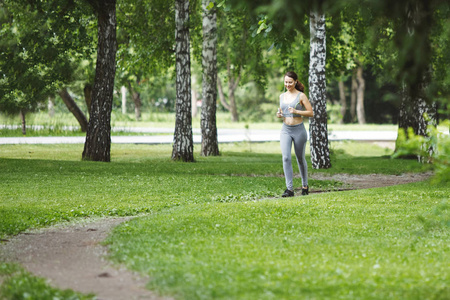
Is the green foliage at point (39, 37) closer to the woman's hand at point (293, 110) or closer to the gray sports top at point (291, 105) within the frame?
the gray sports top at point (291, 105)

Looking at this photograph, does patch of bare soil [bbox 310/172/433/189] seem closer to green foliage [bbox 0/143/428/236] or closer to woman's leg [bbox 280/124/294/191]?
green foliage [bbox 0/143/428/236]

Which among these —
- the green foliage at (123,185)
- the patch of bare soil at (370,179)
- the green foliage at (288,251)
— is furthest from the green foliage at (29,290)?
the patch of bare soil at (370,179)

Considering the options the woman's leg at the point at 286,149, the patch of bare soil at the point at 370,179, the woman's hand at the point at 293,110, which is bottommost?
the patch of bare soil at the point at 370,179

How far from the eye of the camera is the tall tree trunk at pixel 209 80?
71.1ft

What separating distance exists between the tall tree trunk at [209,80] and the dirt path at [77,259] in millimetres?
12478

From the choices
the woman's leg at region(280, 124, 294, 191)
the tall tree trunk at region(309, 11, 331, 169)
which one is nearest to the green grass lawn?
the woman's leg at region(280, 124, 294, 191)

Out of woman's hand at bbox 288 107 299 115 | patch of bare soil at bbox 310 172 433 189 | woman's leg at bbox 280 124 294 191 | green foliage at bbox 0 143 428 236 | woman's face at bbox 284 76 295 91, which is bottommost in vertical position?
patch of bare soil at bbox 310 172 433 189

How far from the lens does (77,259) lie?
7.04m

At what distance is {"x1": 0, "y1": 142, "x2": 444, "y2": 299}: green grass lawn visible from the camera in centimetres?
584

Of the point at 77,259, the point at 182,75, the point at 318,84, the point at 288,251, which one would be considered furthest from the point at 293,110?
the point at 182,75

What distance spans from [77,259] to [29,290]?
1.36 metres

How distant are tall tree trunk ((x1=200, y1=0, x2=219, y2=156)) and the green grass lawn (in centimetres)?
496

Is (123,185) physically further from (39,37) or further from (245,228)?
(39,37)

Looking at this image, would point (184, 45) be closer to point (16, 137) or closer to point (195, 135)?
point (16, 137)
